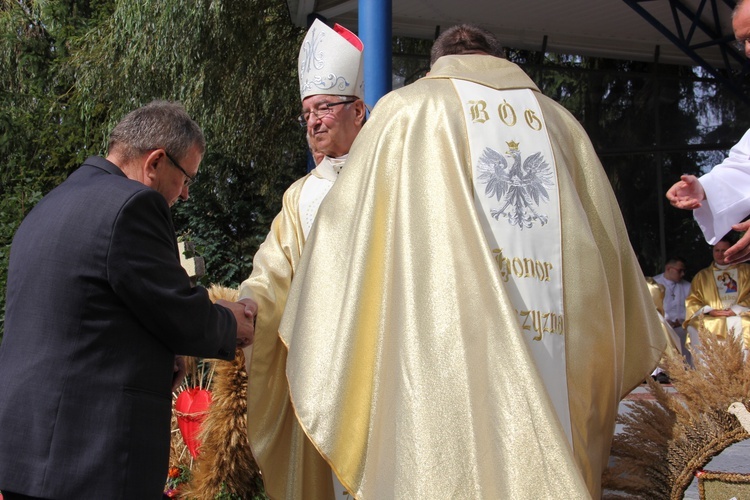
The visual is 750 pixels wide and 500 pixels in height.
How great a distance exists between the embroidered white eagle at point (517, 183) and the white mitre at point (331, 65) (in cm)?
141

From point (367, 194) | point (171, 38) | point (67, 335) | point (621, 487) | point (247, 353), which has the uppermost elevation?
point (171, 38)

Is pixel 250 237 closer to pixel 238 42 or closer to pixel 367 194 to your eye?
pixel 238 42

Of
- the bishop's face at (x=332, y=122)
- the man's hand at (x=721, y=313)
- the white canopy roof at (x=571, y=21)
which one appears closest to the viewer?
the bishop's face at (x=332, y=122)

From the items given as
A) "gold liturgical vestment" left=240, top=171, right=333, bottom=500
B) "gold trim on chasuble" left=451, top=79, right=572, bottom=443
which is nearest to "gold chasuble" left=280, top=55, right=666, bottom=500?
"gold trim on chasuble" left=451, top=79, right=572, bottom=443

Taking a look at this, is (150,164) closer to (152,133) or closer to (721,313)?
(152,133)

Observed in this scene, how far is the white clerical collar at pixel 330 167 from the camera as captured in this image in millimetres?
3709

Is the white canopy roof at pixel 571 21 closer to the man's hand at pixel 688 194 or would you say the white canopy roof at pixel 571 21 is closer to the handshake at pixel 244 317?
the handshake at pixel 244 317

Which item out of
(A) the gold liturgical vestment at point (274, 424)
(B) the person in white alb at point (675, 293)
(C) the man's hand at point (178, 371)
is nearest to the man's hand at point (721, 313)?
(B) the person in white alb at point (675, 293)

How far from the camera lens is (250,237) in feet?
26.6

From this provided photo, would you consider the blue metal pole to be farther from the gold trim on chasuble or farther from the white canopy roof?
the white canopy roof

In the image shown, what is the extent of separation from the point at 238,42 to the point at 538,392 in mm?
9483

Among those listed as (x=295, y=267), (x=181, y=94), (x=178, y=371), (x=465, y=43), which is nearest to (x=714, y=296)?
(x=181, y=94)

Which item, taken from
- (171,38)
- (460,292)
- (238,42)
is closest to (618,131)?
(238,42)

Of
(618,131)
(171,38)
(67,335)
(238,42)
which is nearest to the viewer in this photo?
(67,335)
